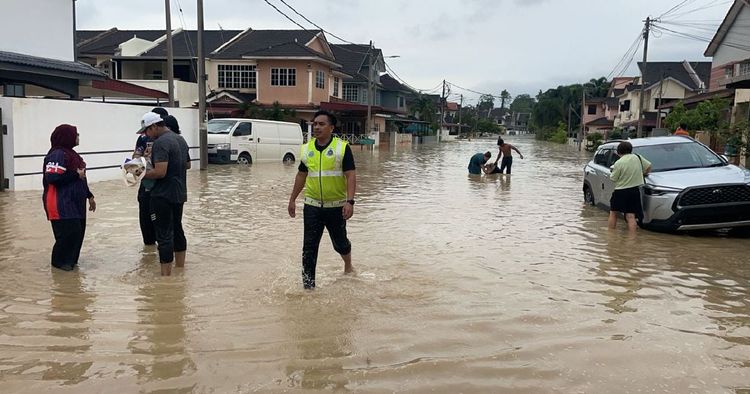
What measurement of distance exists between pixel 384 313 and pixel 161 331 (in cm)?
184

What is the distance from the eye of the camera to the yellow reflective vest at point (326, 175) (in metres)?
5.97

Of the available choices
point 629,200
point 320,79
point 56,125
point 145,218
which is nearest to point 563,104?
point 320,79

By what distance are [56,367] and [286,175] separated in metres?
15.5

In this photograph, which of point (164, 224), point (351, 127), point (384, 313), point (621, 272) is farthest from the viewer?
point (351, 127)

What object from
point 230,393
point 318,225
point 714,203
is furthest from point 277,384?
point 714,203

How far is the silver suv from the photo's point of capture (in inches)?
358

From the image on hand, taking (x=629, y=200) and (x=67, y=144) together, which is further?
(x=629, y=200)

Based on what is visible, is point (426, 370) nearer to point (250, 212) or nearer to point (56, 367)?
point (56, 367)

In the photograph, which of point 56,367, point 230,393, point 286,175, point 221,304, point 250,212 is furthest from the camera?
point 286,175

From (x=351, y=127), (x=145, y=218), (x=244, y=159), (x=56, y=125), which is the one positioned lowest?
(x=145, y=218)

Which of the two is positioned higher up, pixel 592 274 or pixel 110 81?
pixel 110 81

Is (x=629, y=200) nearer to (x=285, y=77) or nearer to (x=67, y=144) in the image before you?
(x=67, y=144)

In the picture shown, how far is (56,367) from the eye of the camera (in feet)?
13.6

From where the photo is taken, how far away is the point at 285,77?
4075cm
